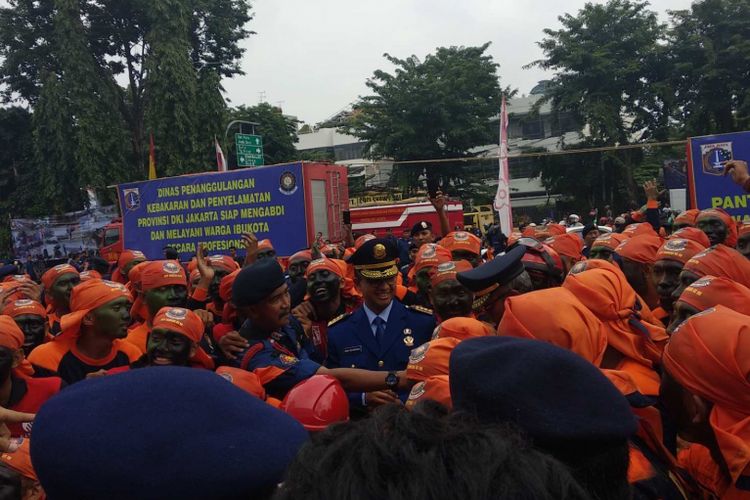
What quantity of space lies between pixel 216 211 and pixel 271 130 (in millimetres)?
20387

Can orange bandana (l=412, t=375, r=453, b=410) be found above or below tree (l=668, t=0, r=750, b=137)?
below

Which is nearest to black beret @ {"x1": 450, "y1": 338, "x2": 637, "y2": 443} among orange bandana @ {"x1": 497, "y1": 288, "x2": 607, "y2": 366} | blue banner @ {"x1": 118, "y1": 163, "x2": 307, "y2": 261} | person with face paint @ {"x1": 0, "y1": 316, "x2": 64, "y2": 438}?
orange bandana @ {"x1": 497, "y1": 288, "x2": 607, "y2": 366}

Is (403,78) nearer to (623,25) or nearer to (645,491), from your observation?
(623,25)

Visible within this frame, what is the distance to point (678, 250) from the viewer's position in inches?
155

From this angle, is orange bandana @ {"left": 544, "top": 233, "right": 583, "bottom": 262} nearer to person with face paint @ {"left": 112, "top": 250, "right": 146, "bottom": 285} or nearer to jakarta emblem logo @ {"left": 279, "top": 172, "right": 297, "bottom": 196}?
person with face paint @ {"left": 112, "top": 250, "right": 146, "bottom": 285}

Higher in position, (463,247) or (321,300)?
(463,247)

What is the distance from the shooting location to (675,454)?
204 centimetres

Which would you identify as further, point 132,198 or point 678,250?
point 132,198

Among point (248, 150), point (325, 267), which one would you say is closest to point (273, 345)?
point (325, 267)

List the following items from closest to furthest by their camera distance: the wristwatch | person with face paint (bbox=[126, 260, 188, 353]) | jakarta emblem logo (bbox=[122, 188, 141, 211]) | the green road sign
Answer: the wristwatch → person with face paint (bbox=[126, 260, 188, 353]) → jakarta emblem logo (bbox=[122, 188, 141, 211]) → the green road sign

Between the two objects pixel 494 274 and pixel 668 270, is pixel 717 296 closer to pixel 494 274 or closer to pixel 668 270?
pixel 494 274

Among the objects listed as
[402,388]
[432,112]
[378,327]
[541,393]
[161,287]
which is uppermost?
[432,112]

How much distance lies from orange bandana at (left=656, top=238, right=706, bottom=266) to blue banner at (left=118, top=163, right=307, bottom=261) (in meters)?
8.93

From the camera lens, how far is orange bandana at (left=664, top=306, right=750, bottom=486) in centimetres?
168
